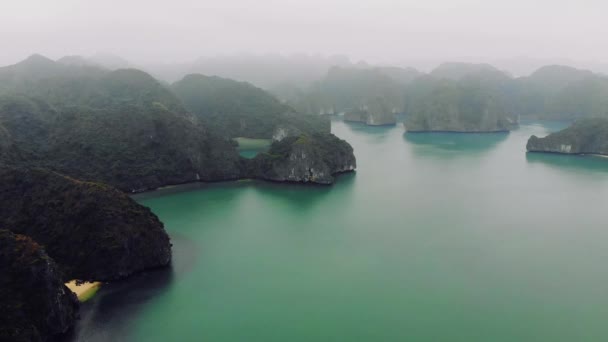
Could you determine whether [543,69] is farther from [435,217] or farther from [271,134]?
[435,217]

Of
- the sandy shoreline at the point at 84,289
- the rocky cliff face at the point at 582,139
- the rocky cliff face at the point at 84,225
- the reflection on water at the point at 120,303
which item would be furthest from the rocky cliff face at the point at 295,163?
the rocky cliff face at the point at 582,139

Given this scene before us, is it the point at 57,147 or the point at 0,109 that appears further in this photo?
the point at 0,109

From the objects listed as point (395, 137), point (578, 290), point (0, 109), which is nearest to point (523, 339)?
point (578, 290)

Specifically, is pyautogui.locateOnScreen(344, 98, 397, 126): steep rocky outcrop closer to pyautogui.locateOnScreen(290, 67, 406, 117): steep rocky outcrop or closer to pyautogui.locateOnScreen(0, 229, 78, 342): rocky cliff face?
pyautogui.locateOnScreen(290, 67, 406, 117): steep rocky outcrop

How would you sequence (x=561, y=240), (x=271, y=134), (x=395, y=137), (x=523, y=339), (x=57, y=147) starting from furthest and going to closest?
(x=395, y=137) → (x=271, y=134) → (x=57, y=147) → (x=561, y=240) → (x=523, y=339)

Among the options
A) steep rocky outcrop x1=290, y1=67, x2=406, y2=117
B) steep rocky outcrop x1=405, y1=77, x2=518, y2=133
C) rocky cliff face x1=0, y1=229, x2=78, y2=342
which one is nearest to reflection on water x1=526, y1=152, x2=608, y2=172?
steep rocky outcrop x1=405, y1=77, x2=518, y2=133

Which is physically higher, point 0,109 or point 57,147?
point 0,109

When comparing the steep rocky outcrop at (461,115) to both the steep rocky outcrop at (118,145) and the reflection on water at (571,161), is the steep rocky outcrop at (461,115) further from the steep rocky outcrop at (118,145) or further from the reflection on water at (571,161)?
the steep rocky outcrop at (118,145)
